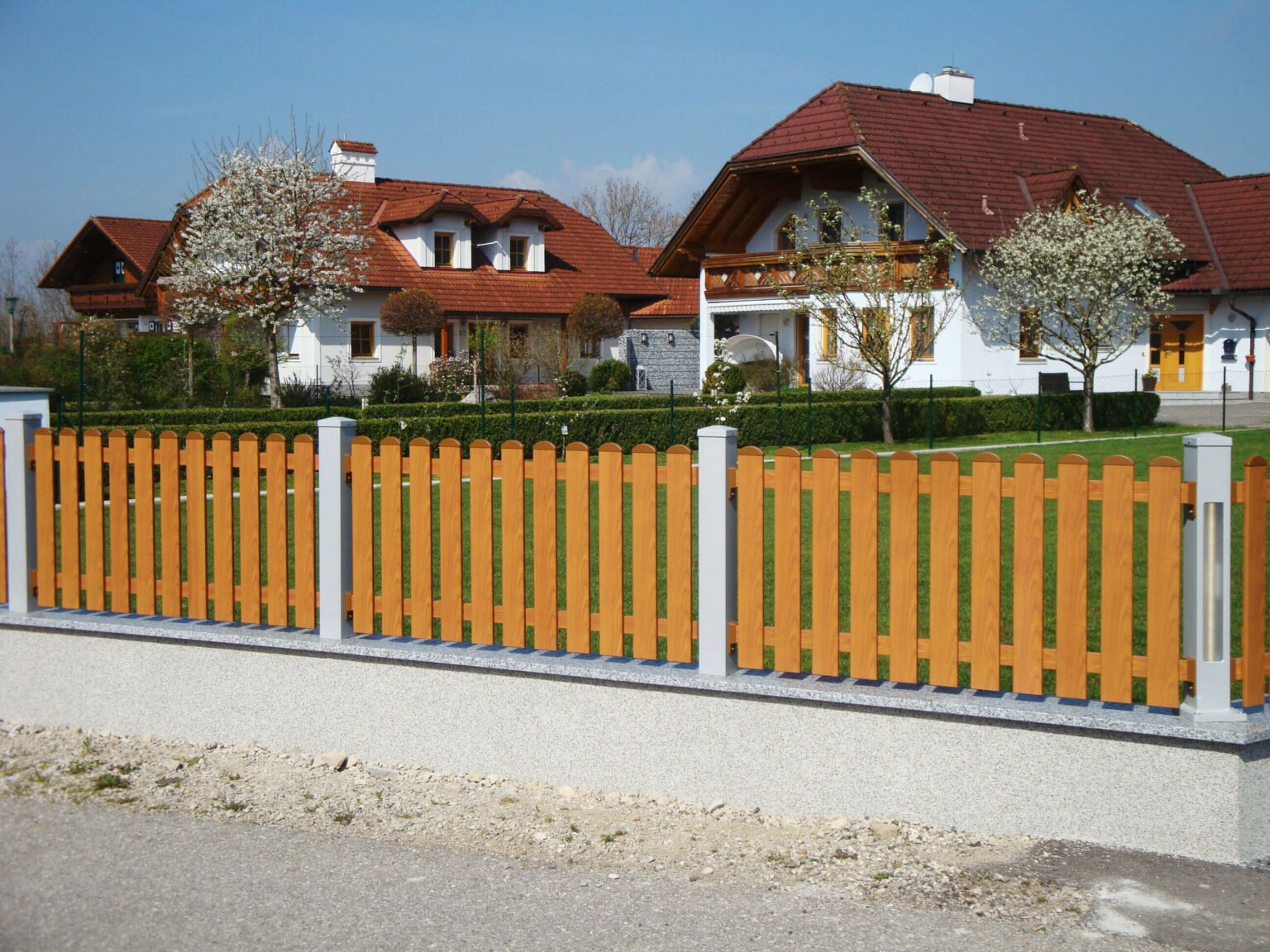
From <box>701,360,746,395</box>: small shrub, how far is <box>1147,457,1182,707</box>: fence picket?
70.3 feet

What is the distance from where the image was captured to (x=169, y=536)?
275 inches

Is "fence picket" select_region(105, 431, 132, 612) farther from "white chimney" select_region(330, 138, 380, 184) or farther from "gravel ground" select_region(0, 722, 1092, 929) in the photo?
"white chimney" select_region(330, 138, 380, 184)

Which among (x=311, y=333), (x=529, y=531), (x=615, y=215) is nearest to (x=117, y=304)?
(x=311, y=333)

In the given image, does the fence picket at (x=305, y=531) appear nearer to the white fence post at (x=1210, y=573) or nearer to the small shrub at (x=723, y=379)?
the white fence post at (x=1210, y=573)

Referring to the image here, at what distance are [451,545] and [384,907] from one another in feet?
6.53

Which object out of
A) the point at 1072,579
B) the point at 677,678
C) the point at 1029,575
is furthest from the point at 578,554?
the point at 1072,579

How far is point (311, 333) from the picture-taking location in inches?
1574

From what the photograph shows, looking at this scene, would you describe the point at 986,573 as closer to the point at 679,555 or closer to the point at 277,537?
the point at 679,555

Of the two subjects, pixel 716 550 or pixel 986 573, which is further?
pixel 716 550

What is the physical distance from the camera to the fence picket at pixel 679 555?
5.75 m

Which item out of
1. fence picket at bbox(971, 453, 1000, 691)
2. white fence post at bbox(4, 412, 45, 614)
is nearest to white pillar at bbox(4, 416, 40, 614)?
white fence post at bbox(4, 412, 45, 614)

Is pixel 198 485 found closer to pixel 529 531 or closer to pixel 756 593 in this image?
pixel 756 593

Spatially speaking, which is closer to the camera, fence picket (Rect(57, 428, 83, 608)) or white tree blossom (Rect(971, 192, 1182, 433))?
fence picket (Rect(57, 428, 83, 608))

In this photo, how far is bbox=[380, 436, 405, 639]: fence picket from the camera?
6.34 metres
